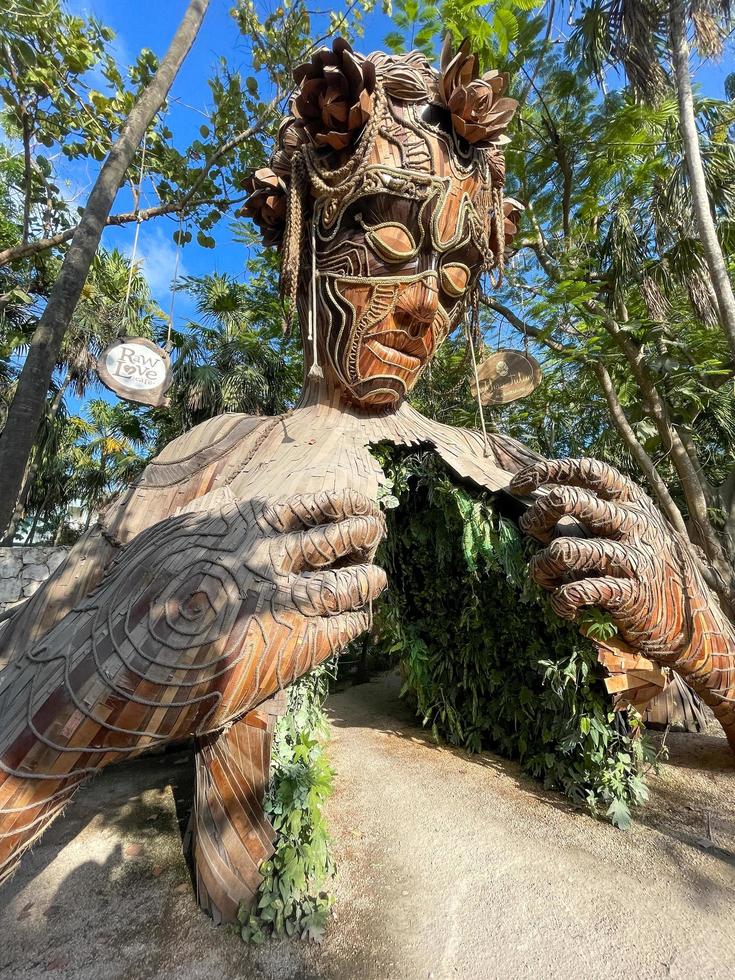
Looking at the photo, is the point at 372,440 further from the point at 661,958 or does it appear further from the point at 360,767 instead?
the point at 661,958

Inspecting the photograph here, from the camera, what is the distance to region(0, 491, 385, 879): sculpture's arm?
5.05 feet

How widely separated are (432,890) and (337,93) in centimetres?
386

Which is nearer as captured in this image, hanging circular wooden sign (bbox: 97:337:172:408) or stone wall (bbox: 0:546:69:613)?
hanging circular wooden sign (bbox: 97:337:172:408)

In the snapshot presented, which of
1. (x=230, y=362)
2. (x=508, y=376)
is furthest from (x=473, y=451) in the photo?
(x=230, y=362)

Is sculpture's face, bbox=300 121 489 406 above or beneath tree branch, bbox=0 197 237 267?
beneath

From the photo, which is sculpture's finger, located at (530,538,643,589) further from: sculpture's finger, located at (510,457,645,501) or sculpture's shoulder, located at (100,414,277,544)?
sculpture's shoulder, located at (100,414,277,544)

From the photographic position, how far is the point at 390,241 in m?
2.70

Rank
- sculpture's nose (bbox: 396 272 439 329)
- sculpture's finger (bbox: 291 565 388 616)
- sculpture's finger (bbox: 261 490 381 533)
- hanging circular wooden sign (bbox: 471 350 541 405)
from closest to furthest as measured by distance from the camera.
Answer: sculpture's finger (bbox: 291 565 388 616) < sculpture's finger (bbox: 261 490 381 533) < sculpture's nose (bbox: 396 272 439 329) < hanging circular wooden sign (bbox: 471 350 541 405)

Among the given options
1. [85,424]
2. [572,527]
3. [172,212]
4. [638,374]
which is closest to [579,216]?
[638,374]

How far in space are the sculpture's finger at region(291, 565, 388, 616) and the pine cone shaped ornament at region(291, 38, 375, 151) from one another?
225cm

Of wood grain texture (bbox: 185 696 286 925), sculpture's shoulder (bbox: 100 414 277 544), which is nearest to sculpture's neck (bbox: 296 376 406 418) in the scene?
sculpture's shoulder (bbox: 100 414 277 544)

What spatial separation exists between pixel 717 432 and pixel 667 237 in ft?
11.5

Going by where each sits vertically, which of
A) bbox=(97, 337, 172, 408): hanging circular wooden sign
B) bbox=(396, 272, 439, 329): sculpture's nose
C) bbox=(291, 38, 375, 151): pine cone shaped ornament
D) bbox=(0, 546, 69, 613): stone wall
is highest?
bbox=(291, 38, 375, 151): pine cone shaped ornament

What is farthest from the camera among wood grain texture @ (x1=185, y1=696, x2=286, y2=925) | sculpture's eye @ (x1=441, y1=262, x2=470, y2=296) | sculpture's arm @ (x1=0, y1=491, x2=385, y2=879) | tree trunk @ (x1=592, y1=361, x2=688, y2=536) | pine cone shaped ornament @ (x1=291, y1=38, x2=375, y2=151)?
tree trunk @ (x1=592, y1=361, x2=688, y2=536)
